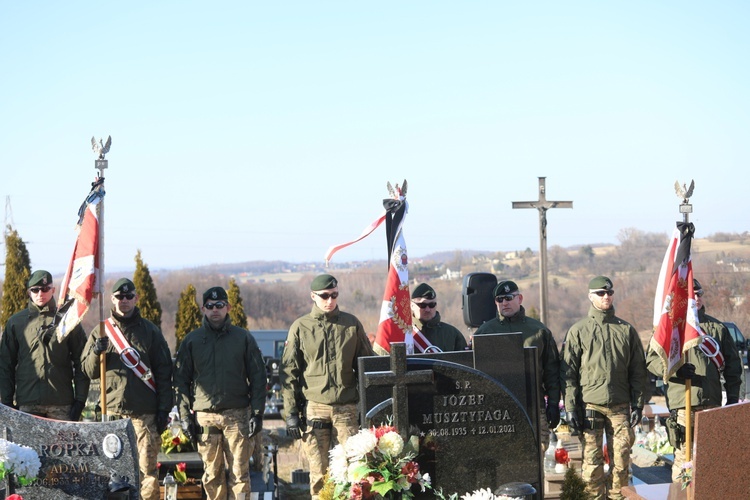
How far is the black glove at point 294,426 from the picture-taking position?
8.12 meters

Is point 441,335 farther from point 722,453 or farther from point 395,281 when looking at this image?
point 722,453

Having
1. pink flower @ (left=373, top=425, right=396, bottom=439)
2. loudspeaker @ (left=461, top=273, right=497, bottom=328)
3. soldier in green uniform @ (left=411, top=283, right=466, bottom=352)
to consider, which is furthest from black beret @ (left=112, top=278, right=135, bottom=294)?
loudspeaker @ (left=461, top=273, right=497, bottom=328)

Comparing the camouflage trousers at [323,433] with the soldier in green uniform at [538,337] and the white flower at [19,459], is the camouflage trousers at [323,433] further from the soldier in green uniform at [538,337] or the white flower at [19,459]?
the white flower at [19,459]

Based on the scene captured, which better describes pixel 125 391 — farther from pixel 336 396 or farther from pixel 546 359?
pixel 546 359

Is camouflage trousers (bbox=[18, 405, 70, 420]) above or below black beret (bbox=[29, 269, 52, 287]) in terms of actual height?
below

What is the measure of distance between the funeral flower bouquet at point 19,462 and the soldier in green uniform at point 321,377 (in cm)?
217

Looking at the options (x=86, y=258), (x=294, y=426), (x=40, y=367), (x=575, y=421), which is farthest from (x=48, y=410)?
(x=575, y=421)

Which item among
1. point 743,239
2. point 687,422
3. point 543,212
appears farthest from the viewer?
point 743,239

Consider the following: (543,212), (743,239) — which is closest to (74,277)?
(543,212)

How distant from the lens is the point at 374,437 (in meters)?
6.12

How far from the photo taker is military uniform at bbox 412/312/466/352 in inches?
346

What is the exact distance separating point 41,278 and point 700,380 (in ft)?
19.8

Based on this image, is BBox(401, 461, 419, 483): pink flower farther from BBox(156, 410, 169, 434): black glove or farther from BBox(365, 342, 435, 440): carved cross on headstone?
BBox(156, 410, 169, 434): black glove

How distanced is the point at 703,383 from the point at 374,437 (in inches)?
154
